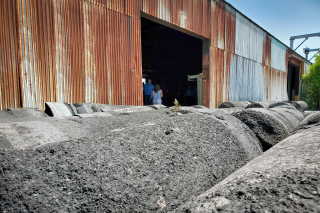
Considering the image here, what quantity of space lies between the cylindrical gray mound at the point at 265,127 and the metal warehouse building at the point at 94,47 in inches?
144

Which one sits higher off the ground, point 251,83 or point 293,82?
point 293,82

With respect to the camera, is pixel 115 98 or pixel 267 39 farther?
pixel 267 39

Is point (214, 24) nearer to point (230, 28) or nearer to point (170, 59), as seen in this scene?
point (230, 28)

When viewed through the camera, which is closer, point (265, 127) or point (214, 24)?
point (265, 127)

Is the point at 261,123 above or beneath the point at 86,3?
beneath

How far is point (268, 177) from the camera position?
1020mm

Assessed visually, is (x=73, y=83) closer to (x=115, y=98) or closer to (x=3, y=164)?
(x=115, y=98)

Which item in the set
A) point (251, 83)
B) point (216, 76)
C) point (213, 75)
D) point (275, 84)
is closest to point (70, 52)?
point (213, 75)

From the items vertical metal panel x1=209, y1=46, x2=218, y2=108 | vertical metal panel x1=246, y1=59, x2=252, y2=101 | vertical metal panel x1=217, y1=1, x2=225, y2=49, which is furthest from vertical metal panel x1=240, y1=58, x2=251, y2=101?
vertical metal panel x1=209, y1=46, x2=218, y2=108

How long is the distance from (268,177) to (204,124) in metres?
1.17

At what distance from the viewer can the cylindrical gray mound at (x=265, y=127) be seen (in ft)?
8.55

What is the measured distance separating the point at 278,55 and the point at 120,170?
17611 millimetres

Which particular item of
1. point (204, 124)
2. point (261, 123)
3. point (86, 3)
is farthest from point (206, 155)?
point (86, 3)

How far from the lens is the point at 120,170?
1.31m
